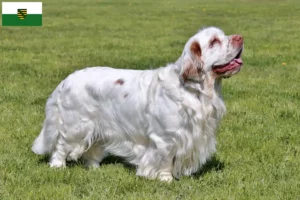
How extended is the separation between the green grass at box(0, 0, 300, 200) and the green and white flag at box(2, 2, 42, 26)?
1195 millimetres

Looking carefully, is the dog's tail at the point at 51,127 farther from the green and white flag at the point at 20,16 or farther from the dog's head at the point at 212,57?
the green and white flag at the point at 20,16

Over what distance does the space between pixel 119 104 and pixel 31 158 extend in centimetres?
119

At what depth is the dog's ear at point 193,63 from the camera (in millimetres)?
4551

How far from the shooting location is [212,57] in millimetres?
4602

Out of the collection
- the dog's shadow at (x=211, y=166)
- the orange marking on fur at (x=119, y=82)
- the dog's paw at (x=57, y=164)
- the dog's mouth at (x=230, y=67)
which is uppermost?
the dog's mouth at (x=230, y=67)

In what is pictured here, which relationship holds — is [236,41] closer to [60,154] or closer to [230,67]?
[230,67]

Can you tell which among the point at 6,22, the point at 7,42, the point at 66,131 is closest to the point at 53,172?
the point at 66,131

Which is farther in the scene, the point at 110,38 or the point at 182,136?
the point at 110,38

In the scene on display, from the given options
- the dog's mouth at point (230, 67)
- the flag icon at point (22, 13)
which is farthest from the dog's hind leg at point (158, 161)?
the flag icon at point (22, 13)

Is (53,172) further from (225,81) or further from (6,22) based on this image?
(6,22)

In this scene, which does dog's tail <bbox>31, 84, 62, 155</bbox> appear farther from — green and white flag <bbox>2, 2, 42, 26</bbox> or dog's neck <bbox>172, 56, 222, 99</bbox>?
green and white flag <bbox>2, 2, 42, 26</bbox>

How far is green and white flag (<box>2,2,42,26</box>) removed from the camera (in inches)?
760

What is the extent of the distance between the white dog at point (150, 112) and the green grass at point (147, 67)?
187 millimetres

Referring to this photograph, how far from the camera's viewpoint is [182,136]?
475 centimetres
